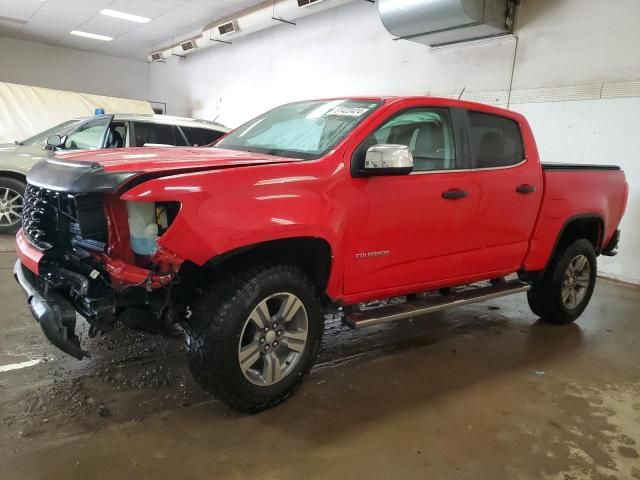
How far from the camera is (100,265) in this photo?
7.43 ft

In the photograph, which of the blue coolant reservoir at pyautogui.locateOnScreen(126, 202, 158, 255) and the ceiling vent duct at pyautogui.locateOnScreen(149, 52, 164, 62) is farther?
the ceiling vent duct at pyautogui.locateOnScreen(149, 52, 164, 62)

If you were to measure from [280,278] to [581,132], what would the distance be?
18.7ft

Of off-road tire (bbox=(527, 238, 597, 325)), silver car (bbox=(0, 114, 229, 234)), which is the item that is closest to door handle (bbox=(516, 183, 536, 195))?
off-road tire (bbox=(527, 238, 597, 325))

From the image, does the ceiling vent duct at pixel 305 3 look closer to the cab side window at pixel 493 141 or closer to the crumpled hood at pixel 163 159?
the cab side window at pixel 493 141

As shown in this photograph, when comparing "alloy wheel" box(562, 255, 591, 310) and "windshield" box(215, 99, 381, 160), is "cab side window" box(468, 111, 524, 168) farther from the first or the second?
"alloy wheel" box(562, 255, 591, 310)

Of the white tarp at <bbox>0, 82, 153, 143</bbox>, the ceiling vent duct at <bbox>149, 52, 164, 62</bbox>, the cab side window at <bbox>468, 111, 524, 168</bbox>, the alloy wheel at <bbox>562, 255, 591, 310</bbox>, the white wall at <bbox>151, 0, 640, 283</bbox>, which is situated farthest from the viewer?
the ceiling vent duct at <bbox>149, 52, 164, 62</bbox>

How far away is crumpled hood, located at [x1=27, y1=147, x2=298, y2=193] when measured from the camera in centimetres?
212

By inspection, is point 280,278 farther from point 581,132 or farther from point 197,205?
point 581,132

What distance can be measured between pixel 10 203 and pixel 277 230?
558 cm

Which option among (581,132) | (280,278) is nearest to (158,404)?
(280,278)

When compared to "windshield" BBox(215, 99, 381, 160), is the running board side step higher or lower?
lower

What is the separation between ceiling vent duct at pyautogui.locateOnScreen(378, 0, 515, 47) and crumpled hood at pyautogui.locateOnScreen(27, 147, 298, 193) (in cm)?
506

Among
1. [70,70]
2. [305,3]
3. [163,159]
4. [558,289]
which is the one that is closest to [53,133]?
[305,3]

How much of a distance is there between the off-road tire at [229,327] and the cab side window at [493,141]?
1.74m
